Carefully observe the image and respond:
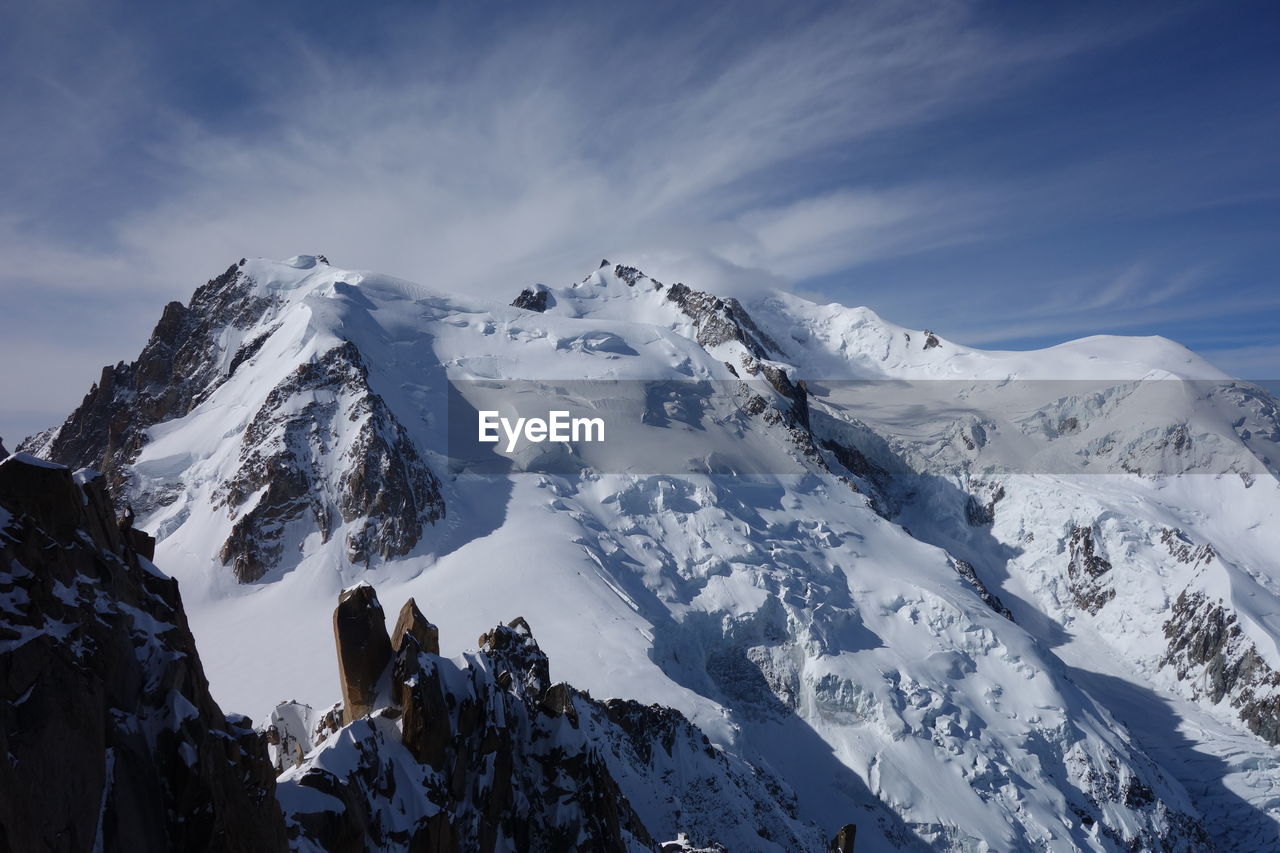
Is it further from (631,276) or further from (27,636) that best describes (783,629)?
(631,276)

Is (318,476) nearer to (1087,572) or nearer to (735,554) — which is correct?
(735,554)

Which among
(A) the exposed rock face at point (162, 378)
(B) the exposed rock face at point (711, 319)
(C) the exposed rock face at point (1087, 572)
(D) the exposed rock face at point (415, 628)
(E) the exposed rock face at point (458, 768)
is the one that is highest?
(B) the exposed rock face at point (711, 319)

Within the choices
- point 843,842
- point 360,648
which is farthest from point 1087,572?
point 360,648

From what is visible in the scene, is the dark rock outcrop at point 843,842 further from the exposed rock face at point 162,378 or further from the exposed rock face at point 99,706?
the exposed rock face at point 162,378

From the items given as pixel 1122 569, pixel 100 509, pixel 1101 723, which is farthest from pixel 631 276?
pixel 100 509

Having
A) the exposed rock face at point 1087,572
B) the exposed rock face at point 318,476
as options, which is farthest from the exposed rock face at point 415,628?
the exposed rock face at point 1087,572
